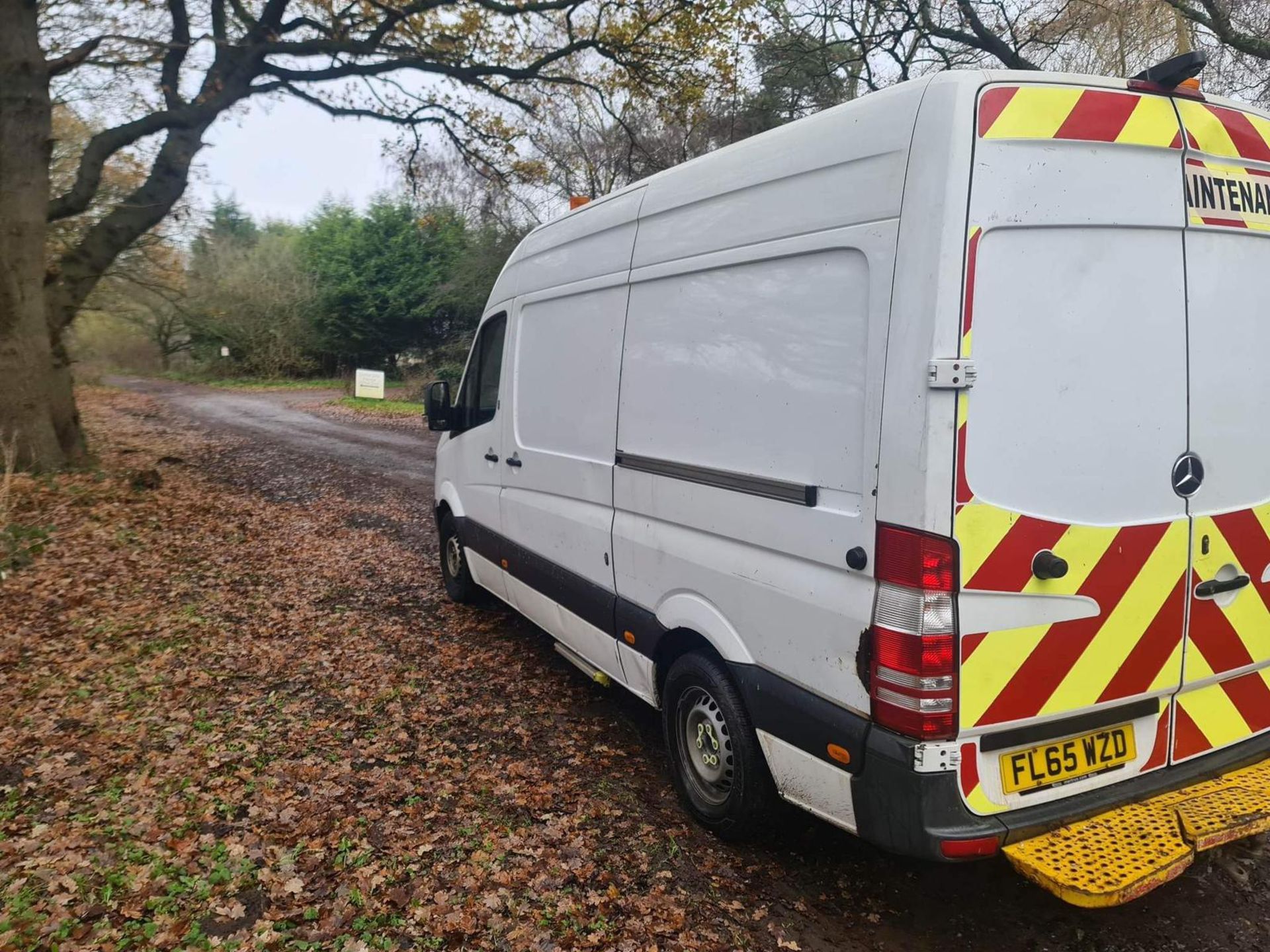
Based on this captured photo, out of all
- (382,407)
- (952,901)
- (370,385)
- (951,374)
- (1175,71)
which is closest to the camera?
(951,374)

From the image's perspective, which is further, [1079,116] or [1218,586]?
[1218,586]

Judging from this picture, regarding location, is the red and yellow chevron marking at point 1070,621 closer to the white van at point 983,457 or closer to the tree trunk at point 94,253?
the white van at point 983,457

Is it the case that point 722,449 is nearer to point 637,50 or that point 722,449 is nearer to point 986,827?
point 986,827

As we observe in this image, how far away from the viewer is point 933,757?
2395mm

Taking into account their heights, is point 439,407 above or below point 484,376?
below

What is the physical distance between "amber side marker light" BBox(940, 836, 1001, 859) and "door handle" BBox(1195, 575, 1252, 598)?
1.09 m

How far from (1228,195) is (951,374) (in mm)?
1271

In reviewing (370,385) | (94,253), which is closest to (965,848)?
(94,253)

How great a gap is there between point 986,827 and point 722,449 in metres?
1.51

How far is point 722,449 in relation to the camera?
3156mm

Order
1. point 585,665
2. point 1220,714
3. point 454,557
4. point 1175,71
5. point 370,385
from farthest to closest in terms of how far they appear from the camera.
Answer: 1. point 370,385
2. point 454,557
3. point 585,665
4. point 1220,714
5. point 1175,71

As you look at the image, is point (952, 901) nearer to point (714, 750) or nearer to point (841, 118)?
point (714, 750)

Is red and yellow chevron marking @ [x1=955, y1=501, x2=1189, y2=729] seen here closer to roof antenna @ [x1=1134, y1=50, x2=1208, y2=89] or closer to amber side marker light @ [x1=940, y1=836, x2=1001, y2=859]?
amber side marker light @ [x1=940, y1=836, x2=1001, y2=859]

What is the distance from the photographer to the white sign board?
26.5 meters
